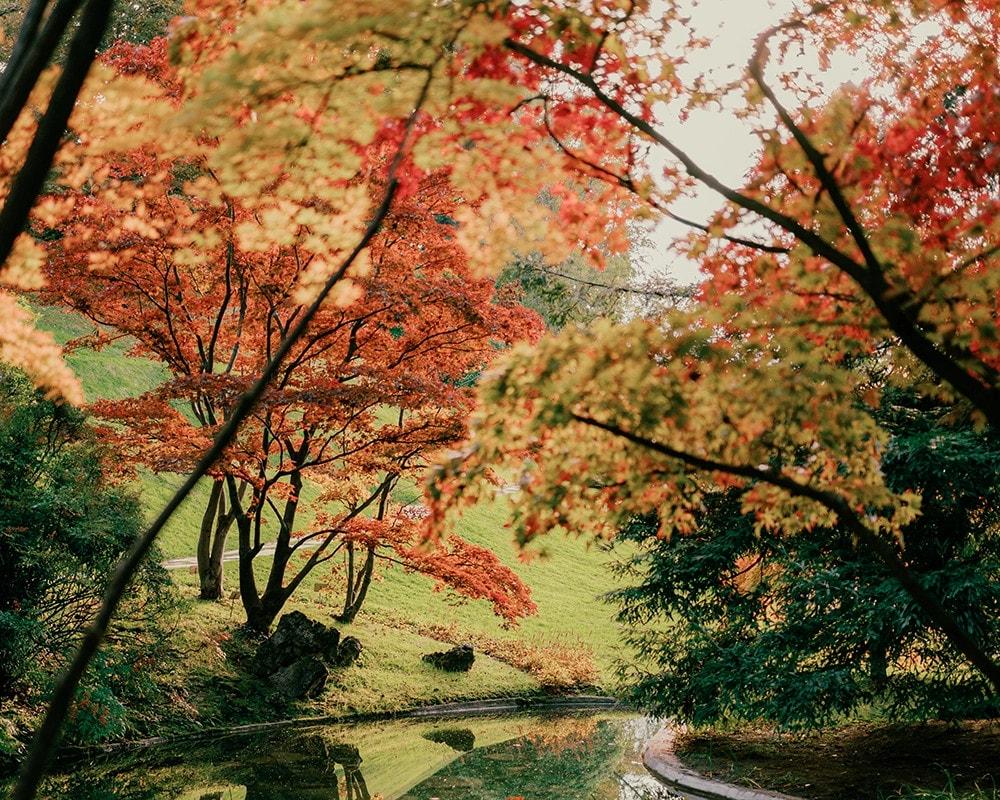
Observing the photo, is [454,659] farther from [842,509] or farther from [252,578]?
[842,509]

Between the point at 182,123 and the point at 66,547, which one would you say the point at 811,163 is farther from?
the point at 66,547

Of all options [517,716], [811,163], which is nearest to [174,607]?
[517,716]

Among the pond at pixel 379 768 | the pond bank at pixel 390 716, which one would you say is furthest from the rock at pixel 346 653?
the pond at pixel 379 768

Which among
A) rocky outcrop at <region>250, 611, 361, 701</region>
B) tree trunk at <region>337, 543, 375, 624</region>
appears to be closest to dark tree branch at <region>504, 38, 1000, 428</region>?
rocky outcrop at <region>250, 611, 361, 701</region>

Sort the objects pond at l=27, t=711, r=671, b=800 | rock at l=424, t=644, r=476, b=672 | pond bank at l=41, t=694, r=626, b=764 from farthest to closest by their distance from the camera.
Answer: rock at l=424, t=644, r=476, b=672, pond bank at l=41, t=694, r=626, b=764, pond at l=27, t=711, r=671, b=800

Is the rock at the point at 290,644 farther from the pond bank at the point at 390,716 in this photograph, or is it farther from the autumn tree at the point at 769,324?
the autumn tree at the point at 769,324

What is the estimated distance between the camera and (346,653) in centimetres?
1356

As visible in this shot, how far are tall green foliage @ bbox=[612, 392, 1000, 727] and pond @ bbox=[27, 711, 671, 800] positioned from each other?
1349mm

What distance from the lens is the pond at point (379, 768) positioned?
26.9ft

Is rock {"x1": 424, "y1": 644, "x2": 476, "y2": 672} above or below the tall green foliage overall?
below

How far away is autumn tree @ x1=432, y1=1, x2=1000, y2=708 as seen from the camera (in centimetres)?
306

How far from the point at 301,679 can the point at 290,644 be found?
535 millimetres

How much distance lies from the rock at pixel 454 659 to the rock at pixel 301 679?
3.07 metres

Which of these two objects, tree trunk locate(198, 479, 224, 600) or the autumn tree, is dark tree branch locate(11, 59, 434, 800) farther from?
tree trunk locate(198, 479, 224, 600)
